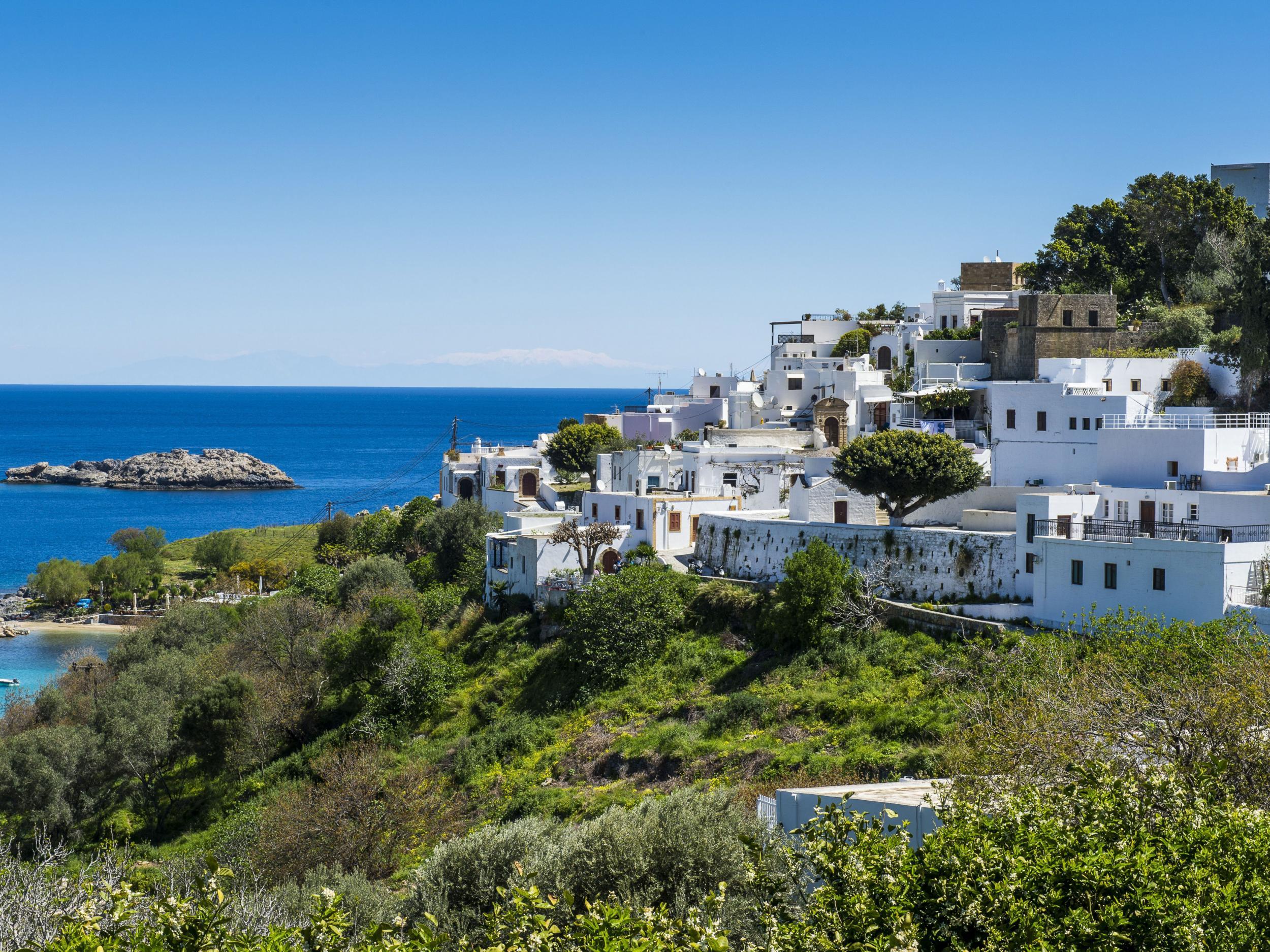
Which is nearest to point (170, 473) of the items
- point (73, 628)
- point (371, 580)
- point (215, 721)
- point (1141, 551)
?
point (73, 628)

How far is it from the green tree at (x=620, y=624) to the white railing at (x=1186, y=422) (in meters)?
12.8

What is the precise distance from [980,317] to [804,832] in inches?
1736

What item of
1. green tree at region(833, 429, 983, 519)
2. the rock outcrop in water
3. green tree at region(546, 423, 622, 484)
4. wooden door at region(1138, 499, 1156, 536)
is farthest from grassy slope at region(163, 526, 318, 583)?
wooden door at region(1138, 499, 1156, 536)

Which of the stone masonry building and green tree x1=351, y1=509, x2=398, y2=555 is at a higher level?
the stone masonry building

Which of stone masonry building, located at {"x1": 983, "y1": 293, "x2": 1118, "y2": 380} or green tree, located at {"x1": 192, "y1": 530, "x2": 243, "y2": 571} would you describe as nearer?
stone masonry building, located at {"x1": 983, "y1": 293, "x2": 1118, "y2": 380}

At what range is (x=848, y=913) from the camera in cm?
1137

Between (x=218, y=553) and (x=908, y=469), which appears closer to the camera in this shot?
(x=908, y=469)

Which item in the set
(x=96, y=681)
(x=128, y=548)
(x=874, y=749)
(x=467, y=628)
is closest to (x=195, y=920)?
(x=874, y=749)

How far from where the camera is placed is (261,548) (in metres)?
79.6

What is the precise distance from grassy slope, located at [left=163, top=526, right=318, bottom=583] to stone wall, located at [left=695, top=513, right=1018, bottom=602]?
1558 inches

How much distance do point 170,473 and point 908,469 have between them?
120402mm

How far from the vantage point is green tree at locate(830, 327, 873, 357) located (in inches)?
2452

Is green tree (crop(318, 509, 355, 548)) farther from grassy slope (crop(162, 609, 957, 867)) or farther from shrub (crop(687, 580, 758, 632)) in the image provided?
shrub (crop(687, 580, 758, 632))

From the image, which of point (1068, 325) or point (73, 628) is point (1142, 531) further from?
point (73, 628)
